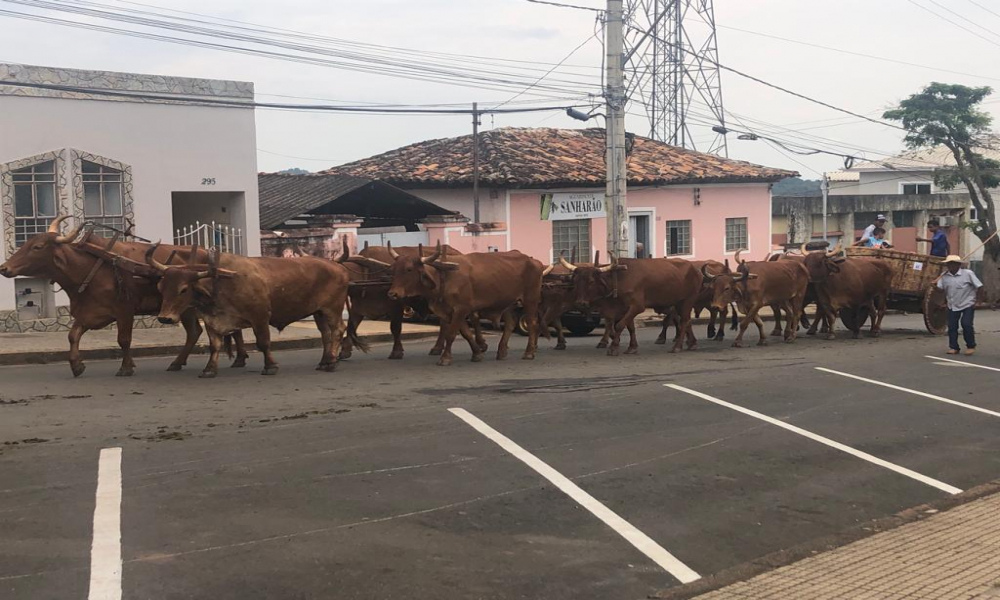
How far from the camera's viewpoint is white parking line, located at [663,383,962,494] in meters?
8.69

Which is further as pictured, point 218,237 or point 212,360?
point 218,237

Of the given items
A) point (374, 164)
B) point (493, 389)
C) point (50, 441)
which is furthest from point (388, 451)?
point (374, 164)

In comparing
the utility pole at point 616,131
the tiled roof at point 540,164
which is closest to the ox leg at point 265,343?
the utility pole at point 616,131

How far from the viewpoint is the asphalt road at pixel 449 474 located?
19.3ft

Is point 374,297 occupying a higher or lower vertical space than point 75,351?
higher

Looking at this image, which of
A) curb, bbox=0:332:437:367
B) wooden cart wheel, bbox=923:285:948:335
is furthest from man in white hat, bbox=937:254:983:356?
curb, bbox=0:332:437:367

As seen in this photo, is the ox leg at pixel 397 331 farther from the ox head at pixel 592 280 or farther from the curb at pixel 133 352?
the ox head at pixel 592 280

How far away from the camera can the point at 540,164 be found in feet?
98.0

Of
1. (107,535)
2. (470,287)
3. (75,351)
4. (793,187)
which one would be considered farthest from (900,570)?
(793,187)

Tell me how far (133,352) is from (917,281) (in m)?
13.6

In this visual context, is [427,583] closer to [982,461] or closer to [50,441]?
[50,441]

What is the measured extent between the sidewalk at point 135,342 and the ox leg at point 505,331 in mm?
2752

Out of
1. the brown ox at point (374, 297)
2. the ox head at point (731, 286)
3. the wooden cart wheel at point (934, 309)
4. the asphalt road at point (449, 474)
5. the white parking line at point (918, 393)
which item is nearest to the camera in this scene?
the asphalt road at point (449, 474)

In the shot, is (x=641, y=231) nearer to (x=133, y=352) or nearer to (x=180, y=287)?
(x=133, y=352)
